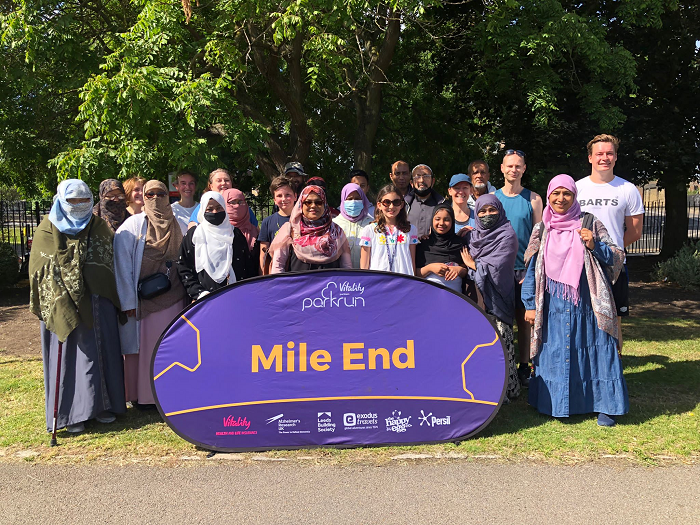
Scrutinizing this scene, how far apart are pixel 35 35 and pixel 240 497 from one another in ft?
21.8

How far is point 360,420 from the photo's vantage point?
4.51 metres

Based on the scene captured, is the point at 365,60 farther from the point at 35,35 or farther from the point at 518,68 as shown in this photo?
the point at 35,35

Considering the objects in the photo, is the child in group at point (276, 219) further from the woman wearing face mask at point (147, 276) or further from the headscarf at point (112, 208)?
the headscarf at point (112, 208)

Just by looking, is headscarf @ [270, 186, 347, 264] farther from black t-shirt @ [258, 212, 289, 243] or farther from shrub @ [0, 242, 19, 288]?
shrub @ [0, 242, 19, 288]

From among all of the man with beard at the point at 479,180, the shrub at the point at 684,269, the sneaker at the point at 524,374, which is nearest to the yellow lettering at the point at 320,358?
the sneaker at the point at 524,374

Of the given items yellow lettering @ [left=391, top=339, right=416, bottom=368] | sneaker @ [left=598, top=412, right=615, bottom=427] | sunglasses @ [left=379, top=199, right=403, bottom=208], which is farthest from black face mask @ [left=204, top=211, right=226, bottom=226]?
sneaker @ [left=598, top=412, right=615, bottom=427]

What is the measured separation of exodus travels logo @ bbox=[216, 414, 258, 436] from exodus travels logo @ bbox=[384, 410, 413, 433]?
0.93 metres

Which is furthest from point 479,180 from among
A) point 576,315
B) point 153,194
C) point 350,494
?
point 350,494

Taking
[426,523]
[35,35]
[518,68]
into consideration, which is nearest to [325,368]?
[426,523]

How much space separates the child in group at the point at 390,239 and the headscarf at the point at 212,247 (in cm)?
108

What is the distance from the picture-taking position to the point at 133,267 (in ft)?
17.0

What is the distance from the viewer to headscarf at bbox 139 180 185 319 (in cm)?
526

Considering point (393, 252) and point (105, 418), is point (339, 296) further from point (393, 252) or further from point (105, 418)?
point (105, 418)

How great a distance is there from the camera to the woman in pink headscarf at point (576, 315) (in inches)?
191
